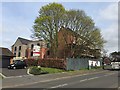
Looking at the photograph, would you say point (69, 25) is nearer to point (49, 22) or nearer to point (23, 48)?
point (49, 22)

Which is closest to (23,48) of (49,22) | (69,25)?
(49,22)

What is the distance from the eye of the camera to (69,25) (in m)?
53.9

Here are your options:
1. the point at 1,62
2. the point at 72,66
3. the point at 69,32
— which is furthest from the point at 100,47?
the point at 1,62

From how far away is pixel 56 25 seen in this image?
54562mm

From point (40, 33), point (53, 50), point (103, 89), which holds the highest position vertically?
point (40, 33)

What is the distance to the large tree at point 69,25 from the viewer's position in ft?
175

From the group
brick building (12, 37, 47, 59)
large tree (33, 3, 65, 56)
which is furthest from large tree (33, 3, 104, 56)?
brick building (12, 37, 47, 59)

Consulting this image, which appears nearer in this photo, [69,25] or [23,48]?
[69,25]

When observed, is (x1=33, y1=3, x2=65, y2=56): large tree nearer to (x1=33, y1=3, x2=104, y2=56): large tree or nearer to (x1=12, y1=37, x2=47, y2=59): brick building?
(x1=33, y1=3, x2=104, y2=56): large tree

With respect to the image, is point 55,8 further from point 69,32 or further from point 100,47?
point 100,47

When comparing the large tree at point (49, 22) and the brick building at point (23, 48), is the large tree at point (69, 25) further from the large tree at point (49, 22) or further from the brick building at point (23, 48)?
the brick building at point (23, 48)

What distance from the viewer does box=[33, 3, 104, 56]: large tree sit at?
175 ft

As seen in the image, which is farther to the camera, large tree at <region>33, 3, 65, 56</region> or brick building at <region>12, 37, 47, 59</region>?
brick building at <region>12, 37, 47, 59</region>

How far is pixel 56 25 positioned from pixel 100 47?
436 inches
